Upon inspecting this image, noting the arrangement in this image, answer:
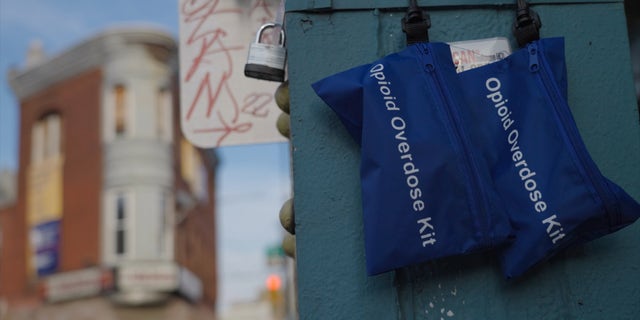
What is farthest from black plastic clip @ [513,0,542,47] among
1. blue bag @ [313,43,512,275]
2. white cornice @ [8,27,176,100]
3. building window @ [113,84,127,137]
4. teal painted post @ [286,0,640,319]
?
white cornice @ [8,27,176,100]

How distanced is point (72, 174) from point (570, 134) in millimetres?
23359

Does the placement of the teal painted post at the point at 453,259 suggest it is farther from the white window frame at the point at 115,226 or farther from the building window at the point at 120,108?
the building window at the point at 120,108

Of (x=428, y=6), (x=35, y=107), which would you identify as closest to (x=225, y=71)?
(x=428, y=6)

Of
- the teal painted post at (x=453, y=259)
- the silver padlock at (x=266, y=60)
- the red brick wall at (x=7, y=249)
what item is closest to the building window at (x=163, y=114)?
the red brick wall at (x=7, y=249)

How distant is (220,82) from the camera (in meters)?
4.34

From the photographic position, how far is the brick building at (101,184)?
23438mm

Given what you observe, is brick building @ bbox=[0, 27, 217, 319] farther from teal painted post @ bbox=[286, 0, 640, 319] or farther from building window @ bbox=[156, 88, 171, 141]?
teal painted post @ bbox=[286, 0, 640, 319]

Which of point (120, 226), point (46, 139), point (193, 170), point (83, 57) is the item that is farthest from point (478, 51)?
point (193, 170)

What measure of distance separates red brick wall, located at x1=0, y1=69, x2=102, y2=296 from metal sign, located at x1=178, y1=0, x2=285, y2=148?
20.0 metres

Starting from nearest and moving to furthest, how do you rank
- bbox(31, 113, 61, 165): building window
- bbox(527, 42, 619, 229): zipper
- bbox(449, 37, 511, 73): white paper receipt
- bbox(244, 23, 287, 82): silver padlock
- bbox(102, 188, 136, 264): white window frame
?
bbox(527, 42, 619, 229): zipper, bbox(449, 37, 511, 73): white paper receipt, bbox(244, 23, 287, 82): silver padlock, bbox(102, 188, 136, 264): white window frame, bbox(31, 113, 61, 165): building window

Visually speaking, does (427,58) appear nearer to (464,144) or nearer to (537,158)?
(464,144)

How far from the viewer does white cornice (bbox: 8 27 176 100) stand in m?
24.6

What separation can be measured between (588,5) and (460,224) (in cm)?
107

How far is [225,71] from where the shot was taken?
4.36 m
